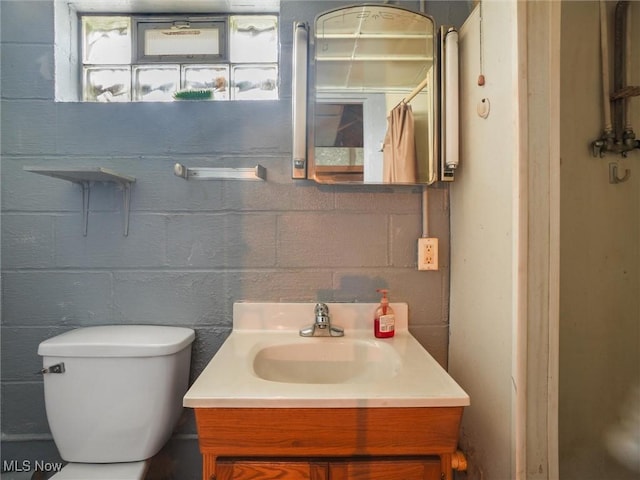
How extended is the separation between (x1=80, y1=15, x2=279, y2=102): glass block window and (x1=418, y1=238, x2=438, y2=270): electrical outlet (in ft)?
2.68

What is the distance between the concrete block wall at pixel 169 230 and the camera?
1.20m

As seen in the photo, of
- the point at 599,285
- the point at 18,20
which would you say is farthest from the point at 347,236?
the point at 18,20

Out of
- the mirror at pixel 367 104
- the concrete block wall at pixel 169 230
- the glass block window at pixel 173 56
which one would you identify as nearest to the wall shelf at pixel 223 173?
the concrete block wall at pixel 169 230

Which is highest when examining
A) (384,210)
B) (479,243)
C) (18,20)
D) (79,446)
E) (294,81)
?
(18,20)

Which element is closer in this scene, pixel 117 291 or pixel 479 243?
pixel 479 243

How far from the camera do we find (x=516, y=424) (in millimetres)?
780

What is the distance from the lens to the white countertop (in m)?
0.74

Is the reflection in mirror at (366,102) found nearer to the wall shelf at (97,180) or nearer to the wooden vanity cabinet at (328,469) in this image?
the wall shelf at (97,180)

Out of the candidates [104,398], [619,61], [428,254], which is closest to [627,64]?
[619,61]

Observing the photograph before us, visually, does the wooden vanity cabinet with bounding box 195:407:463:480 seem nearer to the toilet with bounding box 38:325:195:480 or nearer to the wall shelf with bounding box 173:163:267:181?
the toilet with bounding box 38:325:195:480

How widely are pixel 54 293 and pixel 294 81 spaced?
44.4 inches

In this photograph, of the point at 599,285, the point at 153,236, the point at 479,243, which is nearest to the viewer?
the point at 479,243

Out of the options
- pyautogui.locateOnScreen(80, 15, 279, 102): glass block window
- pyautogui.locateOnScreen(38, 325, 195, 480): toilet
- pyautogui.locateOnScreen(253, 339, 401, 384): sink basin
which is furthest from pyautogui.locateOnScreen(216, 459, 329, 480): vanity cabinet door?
pyautogui.locateOnScreen(80, 15, 279, 102): glass block window

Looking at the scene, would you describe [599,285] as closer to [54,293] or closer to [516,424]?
[516,424]
